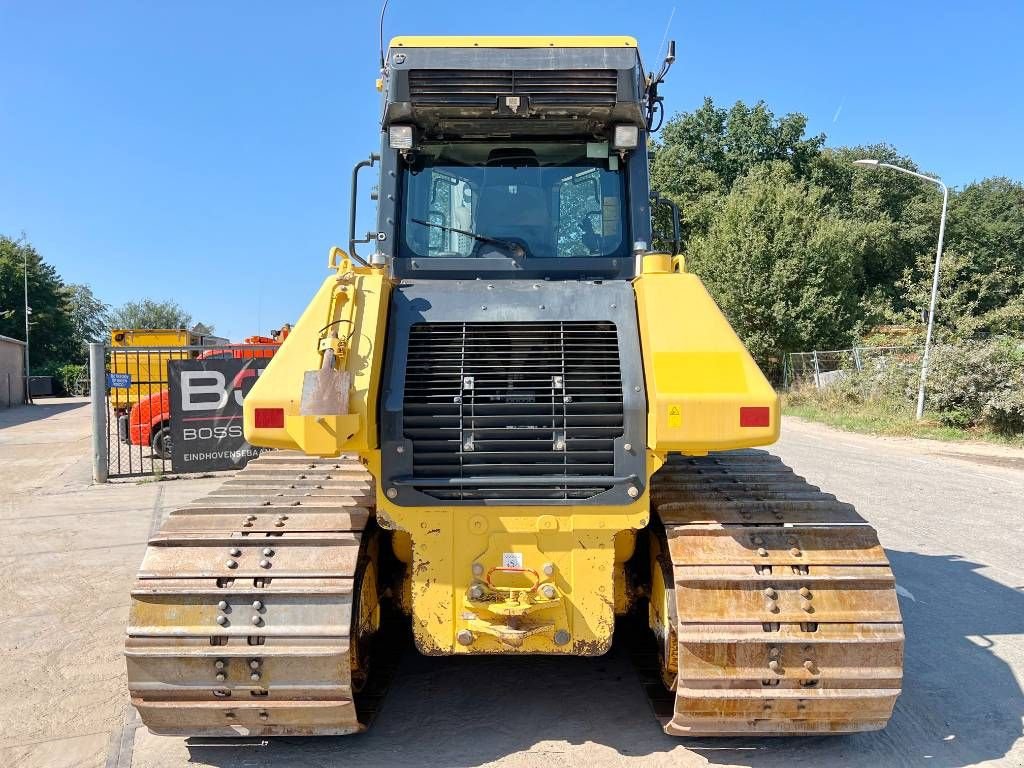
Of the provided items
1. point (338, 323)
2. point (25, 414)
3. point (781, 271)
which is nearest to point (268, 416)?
point (338, 323)

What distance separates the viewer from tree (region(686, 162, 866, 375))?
1079 inches

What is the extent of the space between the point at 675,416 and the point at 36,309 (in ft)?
198

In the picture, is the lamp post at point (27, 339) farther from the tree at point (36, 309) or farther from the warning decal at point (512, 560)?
the warning decal at point (512, 560)

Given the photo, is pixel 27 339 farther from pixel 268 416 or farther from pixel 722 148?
pixel 268 416

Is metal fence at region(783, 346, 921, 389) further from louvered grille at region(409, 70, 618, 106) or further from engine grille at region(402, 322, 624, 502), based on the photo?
engine grille at region(402, 322, 624, 502)

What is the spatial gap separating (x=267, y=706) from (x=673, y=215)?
354 cm

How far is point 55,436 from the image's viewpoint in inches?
773

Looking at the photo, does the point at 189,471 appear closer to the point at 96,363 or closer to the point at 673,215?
the point at 96,363

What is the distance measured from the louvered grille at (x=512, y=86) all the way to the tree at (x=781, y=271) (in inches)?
974

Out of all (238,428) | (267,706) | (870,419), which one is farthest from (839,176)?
(267,706)

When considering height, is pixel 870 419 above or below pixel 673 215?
below

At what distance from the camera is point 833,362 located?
2556cm

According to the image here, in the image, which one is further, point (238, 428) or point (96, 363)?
point (238, 428)

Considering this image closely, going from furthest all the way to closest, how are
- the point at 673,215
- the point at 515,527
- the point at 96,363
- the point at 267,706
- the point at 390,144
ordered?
the point at 96,363, the point at 673,215, the point at 390,144, the point at 515,527, the point at 267,706
